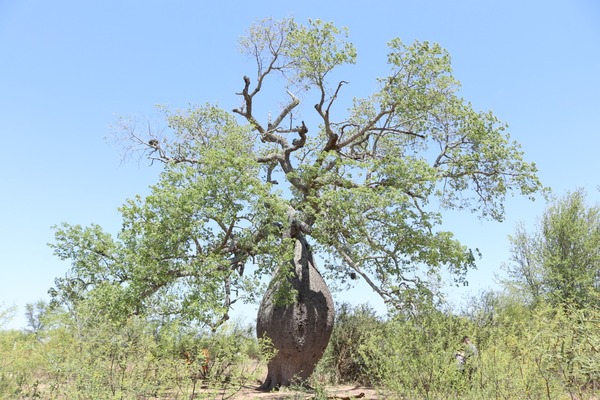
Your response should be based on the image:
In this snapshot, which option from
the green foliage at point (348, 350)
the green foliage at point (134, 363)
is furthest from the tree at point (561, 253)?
the green foliage at point (134, 363)

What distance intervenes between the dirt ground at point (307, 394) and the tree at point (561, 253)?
11.3 m

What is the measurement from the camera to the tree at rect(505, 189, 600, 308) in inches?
933

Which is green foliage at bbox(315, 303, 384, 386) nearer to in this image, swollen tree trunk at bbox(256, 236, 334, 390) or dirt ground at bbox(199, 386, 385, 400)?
dirt ground at bbox(199, 386, 385, 400)

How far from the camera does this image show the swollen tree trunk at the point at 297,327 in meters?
14.1

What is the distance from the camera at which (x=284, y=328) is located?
14.1 meters

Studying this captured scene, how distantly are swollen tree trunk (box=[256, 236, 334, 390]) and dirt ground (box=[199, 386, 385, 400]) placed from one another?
19.5 inches

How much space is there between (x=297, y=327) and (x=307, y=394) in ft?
5.06

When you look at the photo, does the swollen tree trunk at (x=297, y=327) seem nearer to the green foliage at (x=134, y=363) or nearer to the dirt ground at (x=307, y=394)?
the dirt ground at (x=307, y=394)

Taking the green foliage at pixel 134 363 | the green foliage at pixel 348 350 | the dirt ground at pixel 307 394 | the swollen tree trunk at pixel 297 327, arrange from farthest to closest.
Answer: the green foliage at pixel 348 350 < the swollen tree trunk at pixel 297 327 < the dirt ground at pixel 307 394 < the green foliage at pixel 134 363

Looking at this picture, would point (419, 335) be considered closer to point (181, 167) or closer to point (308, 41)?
point (181, 167)

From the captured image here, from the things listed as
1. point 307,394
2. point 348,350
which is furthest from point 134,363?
point 348,350

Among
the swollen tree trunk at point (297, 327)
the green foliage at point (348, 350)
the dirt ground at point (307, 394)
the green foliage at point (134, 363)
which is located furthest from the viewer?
the green foliage at point (348, 350)

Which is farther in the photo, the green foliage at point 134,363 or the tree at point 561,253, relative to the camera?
the tree at point 561,253

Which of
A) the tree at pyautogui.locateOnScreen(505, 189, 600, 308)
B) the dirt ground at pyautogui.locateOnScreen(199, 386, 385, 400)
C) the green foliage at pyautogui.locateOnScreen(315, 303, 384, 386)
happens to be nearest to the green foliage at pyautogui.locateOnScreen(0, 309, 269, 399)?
the dirt ground at pyautogui.locateOnScreen(199, 386, 385, 400)
